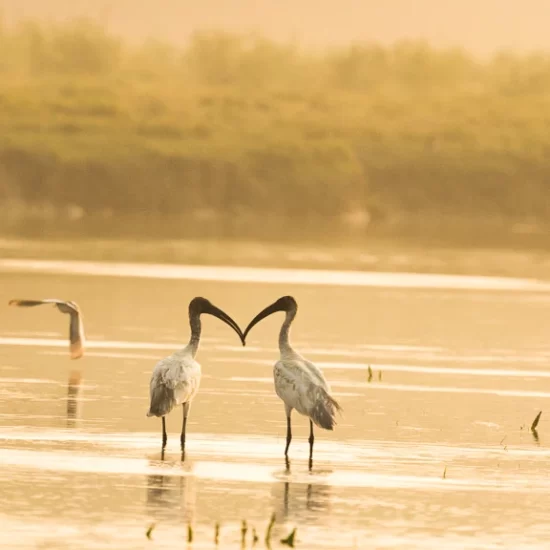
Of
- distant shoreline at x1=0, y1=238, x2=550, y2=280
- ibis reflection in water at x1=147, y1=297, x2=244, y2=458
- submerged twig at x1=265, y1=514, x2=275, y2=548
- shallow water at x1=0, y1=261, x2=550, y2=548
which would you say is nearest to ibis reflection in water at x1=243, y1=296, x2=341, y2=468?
shallow water at x1=0, y1=261, x2=550, y2=548

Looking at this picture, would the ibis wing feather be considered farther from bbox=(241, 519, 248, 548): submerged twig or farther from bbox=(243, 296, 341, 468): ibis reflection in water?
bbox=(241, 519, 248, 548): submerged twig

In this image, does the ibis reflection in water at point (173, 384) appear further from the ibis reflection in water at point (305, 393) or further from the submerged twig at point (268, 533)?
the submerged twig at point (268, 533)

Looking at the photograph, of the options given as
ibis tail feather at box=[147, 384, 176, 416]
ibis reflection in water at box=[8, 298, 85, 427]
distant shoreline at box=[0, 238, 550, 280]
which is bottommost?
distant shoreline at box=[0, 238, 550, 280]

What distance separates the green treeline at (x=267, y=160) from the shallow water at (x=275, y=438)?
36.0 metres

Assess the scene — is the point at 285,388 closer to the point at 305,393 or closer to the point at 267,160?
the point at 305,393

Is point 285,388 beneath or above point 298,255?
above

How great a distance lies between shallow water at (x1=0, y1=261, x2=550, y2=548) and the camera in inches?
525

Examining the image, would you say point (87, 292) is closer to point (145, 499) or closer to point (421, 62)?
point (145, 499)

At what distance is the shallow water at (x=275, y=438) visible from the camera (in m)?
13.3

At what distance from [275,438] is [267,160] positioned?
75170mm

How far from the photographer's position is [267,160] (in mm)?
91875

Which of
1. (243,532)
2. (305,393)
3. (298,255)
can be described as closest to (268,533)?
(243,532)

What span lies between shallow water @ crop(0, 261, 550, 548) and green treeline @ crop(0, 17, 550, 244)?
35992 mm

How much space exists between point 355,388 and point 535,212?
6726 cm
